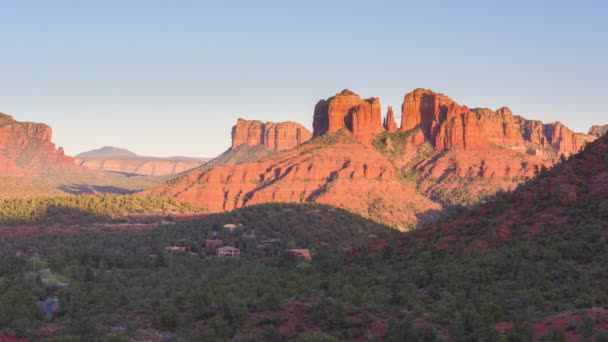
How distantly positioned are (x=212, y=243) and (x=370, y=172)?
7316 centimetres

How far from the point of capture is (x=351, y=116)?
188375 millimetres

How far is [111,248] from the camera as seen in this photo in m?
94.9

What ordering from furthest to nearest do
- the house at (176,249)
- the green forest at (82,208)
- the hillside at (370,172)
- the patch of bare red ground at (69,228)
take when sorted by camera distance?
the hillside at (370,172)
the green forest at (82,208)
the patch of bare red ground at (69,228)
the house at (176,249)

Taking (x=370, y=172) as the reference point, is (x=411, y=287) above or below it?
below

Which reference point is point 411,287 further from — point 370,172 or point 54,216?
point 370,172

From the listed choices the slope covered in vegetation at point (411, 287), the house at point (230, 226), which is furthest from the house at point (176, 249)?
the slope covered in vegetation at point (411, 287)

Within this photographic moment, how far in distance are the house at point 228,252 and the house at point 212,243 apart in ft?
9.53

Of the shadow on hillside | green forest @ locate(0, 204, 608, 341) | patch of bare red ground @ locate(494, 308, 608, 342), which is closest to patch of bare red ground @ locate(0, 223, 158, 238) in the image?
the shadow on hillside

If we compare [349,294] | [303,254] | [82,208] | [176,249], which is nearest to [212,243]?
[176,249]

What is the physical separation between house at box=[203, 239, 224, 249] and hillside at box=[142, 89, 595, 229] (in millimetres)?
48825

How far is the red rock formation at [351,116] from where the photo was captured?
616 feet

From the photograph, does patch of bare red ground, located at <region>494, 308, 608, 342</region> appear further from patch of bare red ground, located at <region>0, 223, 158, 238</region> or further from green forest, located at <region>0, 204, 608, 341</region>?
patch of bare red ground, located at <region>0, 223, 158, 238</region>

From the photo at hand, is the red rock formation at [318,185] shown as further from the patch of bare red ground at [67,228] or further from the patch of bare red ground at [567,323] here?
the patch of bare red ground at [567,323]

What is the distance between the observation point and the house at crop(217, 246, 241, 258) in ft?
294
